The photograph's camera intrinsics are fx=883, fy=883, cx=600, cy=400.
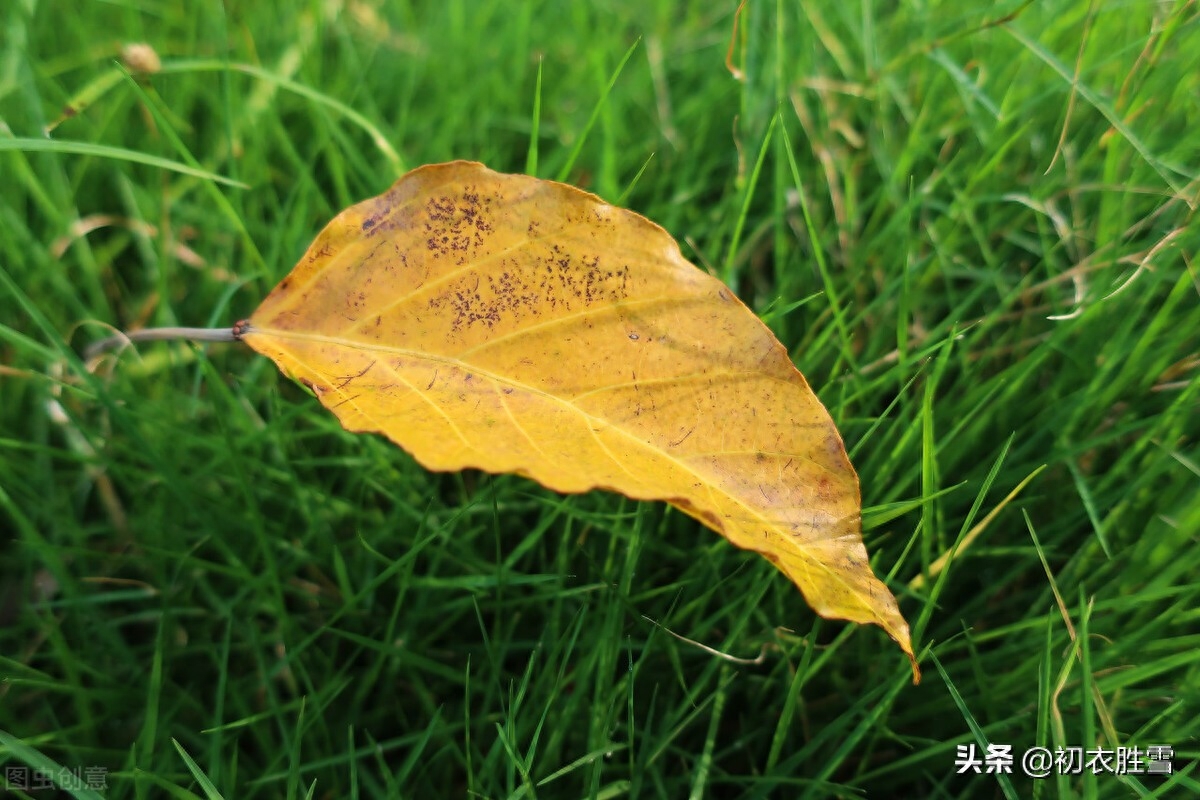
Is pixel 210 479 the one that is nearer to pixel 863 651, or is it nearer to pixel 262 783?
pixel 262 783

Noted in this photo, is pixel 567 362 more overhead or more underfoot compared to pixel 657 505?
more overhead

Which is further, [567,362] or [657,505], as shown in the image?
[657,505]

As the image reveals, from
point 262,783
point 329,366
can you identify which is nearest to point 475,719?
point 262,783

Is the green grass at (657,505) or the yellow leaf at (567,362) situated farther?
the green grass at (657,505)

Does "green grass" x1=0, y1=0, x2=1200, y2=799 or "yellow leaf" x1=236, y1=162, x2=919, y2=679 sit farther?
"green grass" x1=0, y1=0, x2=1200, y2=799
